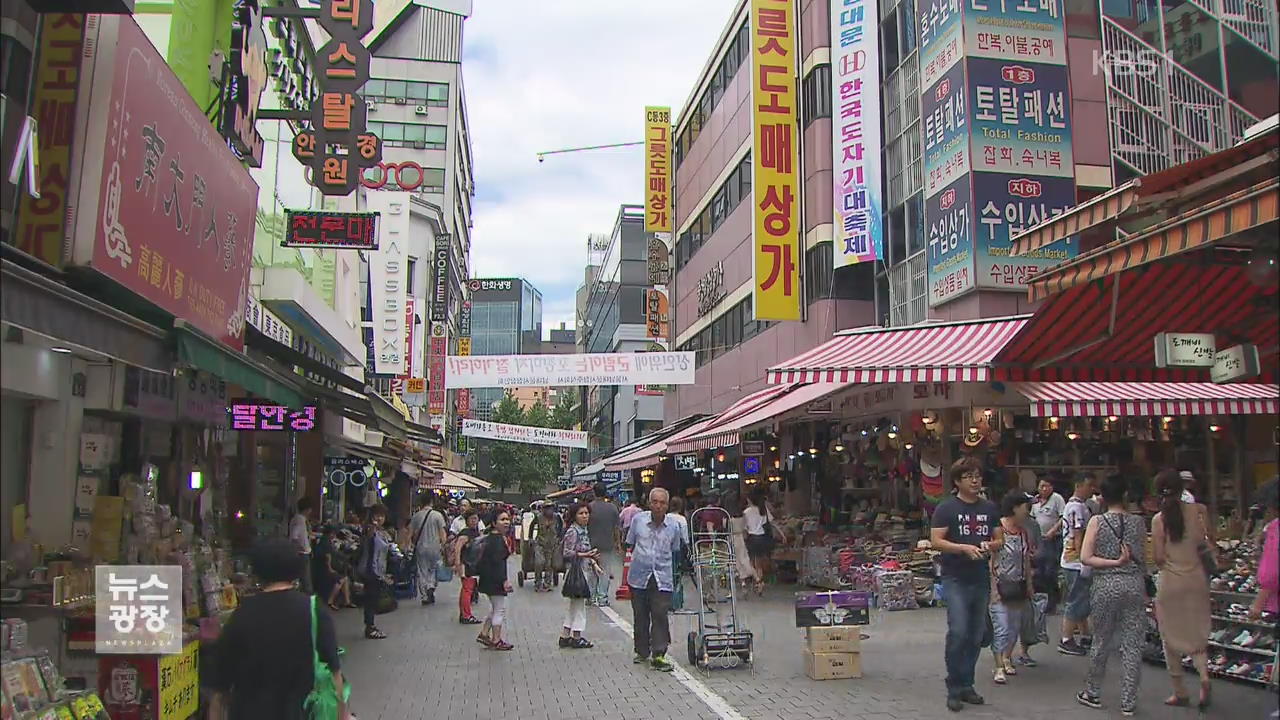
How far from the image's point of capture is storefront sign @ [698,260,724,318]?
30359 millimetres

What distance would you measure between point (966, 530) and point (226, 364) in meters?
5.61

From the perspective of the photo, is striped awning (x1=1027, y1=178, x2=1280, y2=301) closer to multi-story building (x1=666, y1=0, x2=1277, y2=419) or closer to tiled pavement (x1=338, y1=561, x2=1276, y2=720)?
tiled pavement (x1=338, y1=561, x2=1276, y2=720)

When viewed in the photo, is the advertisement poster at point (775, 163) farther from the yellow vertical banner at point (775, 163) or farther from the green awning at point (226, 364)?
the green awning at point (226, 364)

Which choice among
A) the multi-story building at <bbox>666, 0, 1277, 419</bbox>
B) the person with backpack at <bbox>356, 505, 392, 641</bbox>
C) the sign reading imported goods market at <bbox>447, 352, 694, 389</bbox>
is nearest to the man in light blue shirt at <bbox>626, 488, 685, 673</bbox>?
the person with backpack at <bbox>356, 505, 392, 641</bbox>

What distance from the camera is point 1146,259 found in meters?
5.86

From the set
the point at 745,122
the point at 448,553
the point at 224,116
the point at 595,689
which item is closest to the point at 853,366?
the point at 595,689

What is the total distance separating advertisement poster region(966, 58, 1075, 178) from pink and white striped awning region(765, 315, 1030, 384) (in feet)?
13.7

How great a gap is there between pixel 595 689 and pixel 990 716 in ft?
11.2

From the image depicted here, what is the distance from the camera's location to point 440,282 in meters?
49.9

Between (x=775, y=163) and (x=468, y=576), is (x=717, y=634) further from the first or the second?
(x=775, y=163)

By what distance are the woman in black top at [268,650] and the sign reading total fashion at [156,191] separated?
3150mm

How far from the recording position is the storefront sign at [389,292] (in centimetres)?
2597

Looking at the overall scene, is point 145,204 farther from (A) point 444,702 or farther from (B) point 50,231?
(A) point 444,702

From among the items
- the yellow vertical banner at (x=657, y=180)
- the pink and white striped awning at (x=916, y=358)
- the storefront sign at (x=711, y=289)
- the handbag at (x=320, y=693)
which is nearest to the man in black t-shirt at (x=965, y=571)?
the pink and white striped awning at (x=916, y=358)
